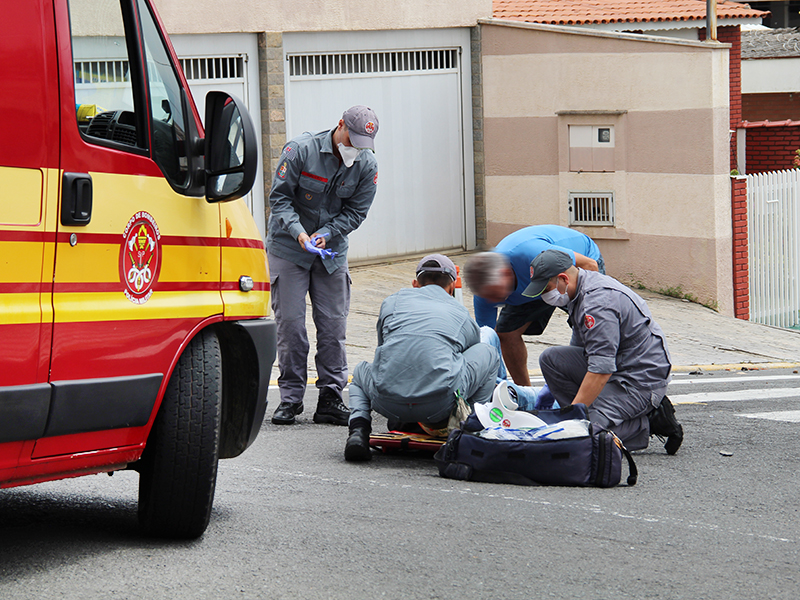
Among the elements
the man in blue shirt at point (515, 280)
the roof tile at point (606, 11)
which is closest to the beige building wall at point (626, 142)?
the roof tile at point (606, 11)

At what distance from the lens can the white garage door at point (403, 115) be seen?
568 inches

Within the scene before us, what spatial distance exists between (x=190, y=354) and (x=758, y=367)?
8.22 metres

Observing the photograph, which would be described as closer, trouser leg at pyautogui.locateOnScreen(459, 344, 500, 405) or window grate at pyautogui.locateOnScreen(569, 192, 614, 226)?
trouser leg at pyautogui.locateOnScreen(459, 344, 500, 405)

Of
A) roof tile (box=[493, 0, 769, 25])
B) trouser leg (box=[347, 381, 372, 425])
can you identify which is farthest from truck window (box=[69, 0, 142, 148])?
roof tile (box=[493, 0, 769, 25])

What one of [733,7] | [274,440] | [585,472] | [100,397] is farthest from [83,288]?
[733,7]

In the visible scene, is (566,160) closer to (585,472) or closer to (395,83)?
(395,83)

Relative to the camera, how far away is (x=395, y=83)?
15.3m

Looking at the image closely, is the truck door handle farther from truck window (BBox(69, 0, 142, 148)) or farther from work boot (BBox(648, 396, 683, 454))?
work boot (BBox(648, 396, 683, 454))

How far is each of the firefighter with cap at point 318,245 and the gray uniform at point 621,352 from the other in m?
1.66

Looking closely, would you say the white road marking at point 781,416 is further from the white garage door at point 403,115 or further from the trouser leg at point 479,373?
the white garage door at point 403,115

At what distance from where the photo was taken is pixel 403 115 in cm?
1541

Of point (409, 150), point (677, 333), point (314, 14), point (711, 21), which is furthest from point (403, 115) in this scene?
point (677, 333)

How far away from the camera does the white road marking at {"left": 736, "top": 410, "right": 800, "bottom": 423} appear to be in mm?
8039

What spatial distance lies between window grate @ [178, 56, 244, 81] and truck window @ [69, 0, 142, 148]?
9.29 metres
